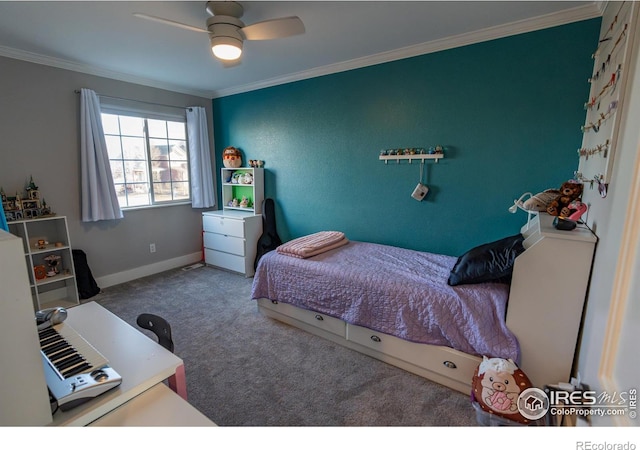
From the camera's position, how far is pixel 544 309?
1.69m

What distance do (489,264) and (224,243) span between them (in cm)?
314

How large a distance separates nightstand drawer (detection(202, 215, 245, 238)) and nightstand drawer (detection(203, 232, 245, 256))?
0.06m

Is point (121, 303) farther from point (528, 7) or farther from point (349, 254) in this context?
point (528, 7)

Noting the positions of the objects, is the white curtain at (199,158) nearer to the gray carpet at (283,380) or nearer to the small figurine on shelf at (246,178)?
the small figurine on shelf at (246,178)

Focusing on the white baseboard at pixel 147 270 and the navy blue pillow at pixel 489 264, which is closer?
the navy blue pillow at pixel 489 264

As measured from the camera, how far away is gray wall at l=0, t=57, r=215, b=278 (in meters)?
2.83

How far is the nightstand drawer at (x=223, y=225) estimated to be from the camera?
12.5 feet

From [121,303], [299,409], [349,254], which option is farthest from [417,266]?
[121,303]

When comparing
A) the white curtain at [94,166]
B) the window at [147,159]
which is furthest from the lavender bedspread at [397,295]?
the window at [147,159]

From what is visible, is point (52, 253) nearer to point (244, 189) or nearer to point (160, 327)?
point (244, 189)

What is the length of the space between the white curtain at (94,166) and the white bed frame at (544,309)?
3.55 meters

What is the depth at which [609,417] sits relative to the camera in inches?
29.4

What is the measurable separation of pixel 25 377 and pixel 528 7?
3148mm

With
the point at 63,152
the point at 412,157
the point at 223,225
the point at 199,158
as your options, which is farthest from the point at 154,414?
the point at 199,158
